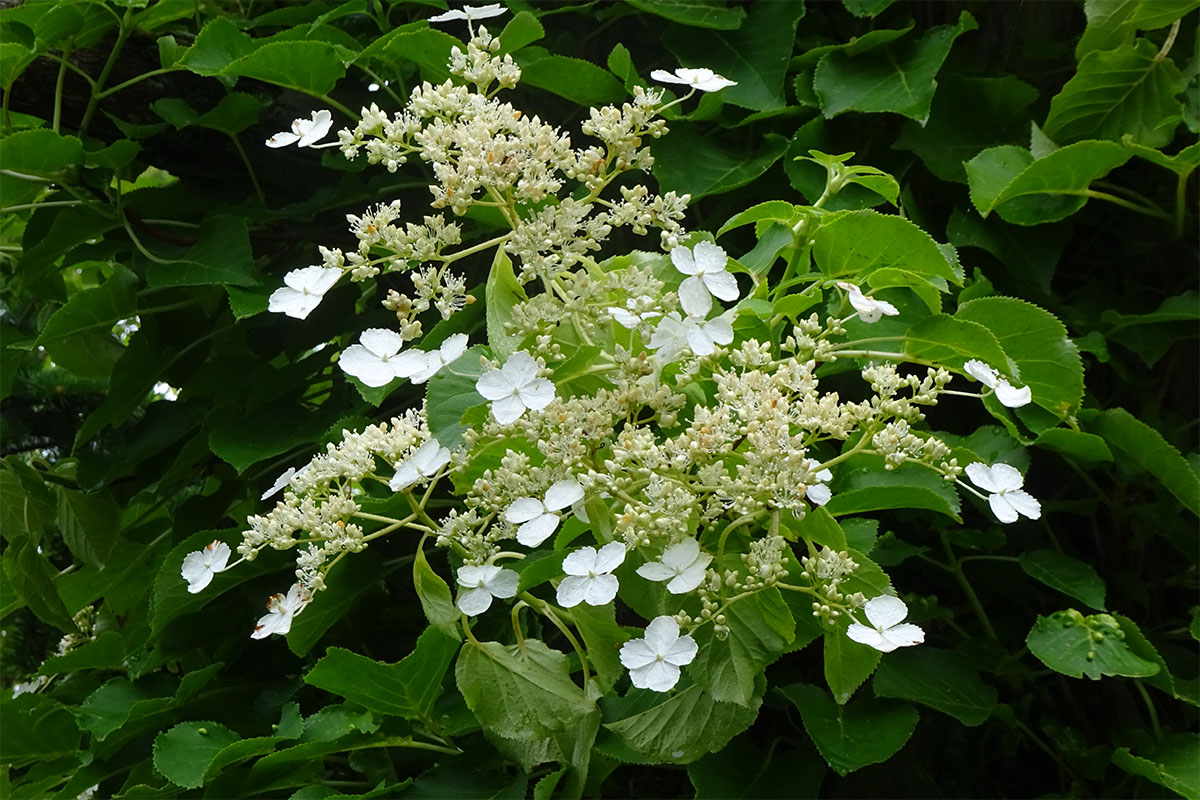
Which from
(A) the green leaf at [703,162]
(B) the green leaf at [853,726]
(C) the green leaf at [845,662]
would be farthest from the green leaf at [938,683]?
(A) the green leaf at [703,162]

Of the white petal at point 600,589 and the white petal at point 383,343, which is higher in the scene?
the white petal at point 383,343

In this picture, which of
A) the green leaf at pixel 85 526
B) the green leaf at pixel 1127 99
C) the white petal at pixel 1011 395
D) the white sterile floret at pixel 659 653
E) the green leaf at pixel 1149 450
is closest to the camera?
the white sterile floret at pixel 659 653

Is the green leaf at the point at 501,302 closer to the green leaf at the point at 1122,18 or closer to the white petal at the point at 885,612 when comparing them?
the white petal at the point at 885,612

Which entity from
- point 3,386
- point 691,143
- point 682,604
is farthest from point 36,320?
point 682,604

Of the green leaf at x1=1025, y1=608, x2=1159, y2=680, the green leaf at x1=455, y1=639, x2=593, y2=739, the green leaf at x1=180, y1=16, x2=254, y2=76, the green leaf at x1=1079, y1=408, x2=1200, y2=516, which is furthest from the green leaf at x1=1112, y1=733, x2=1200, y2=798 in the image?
the green leaf at x1=180, y1=16, x2=254, y2=76

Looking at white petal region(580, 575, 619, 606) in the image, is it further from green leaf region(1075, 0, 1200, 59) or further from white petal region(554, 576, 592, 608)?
green leaf region(1075, 0, 1200, 59)

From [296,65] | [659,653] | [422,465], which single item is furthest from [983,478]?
[296,65]

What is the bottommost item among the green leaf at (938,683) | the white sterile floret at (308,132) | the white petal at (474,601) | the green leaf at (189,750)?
the green leaf at (189,750)
